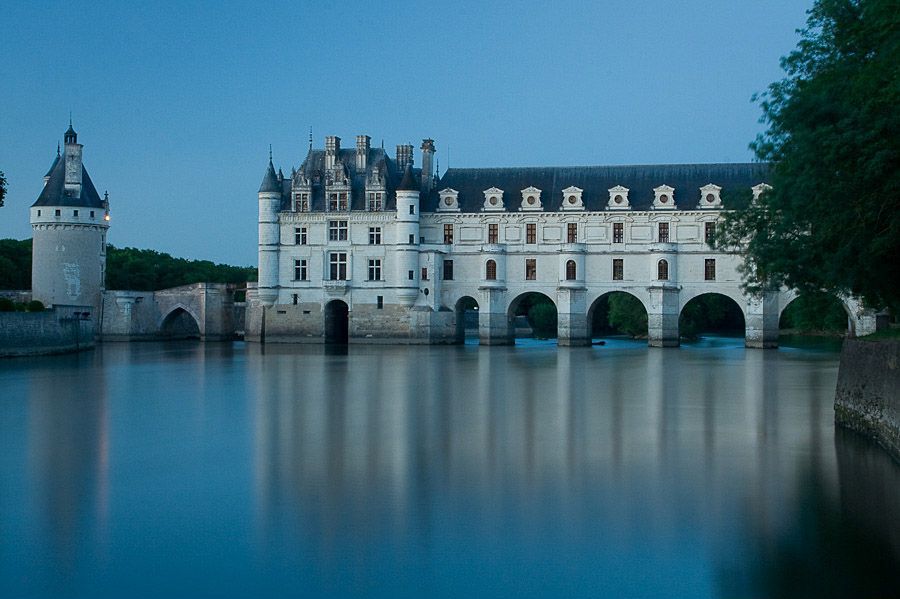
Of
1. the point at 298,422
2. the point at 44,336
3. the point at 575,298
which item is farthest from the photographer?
the point at 575,298

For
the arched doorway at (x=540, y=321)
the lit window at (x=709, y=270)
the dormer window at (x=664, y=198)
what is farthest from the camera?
the arched doorway at (x=540, y=321)

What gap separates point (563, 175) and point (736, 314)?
3138 centimetres

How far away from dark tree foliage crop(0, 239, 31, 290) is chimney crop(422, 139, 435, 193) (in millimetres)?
28464

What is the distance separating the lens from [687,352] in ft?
158

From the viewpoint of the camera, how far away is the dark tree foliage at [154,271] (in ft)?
238

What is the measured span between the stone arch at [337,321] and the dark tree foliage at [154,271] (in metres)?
20.6

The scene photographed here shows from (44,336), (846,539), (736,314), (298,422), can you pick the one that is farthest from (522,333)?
(846,539)

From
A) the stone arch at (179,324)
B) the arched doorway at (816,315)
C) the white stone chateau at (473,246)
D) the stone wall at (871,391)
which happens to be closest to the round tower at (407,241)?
the white stone chateau at (473,246)

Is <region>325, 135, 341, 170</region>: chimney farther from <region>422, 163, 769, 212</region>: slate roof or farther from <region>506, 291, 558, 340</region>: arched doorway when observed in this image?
<region>506, 291, 558, 340</region>: arched doorway

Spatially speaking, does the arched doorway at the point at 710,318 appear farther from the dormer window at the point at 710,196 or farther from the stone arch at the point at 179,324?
the stone arch at the point at 179,324

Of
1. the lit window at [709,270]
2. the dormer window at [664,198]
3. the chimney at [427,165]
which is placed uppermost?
the chimney at [427,165]

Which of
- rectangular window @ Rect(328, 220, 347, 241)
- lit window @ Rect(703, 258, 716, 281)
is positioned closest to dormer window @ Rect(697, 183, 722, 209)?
lit window @ Rect(703, 258, 716, 281)

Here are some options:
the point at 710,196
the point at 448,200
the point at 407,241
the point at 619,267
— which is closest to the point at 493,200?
the point at 448,200

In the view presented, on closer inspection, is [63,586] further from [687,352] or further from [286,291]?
[286,291]
